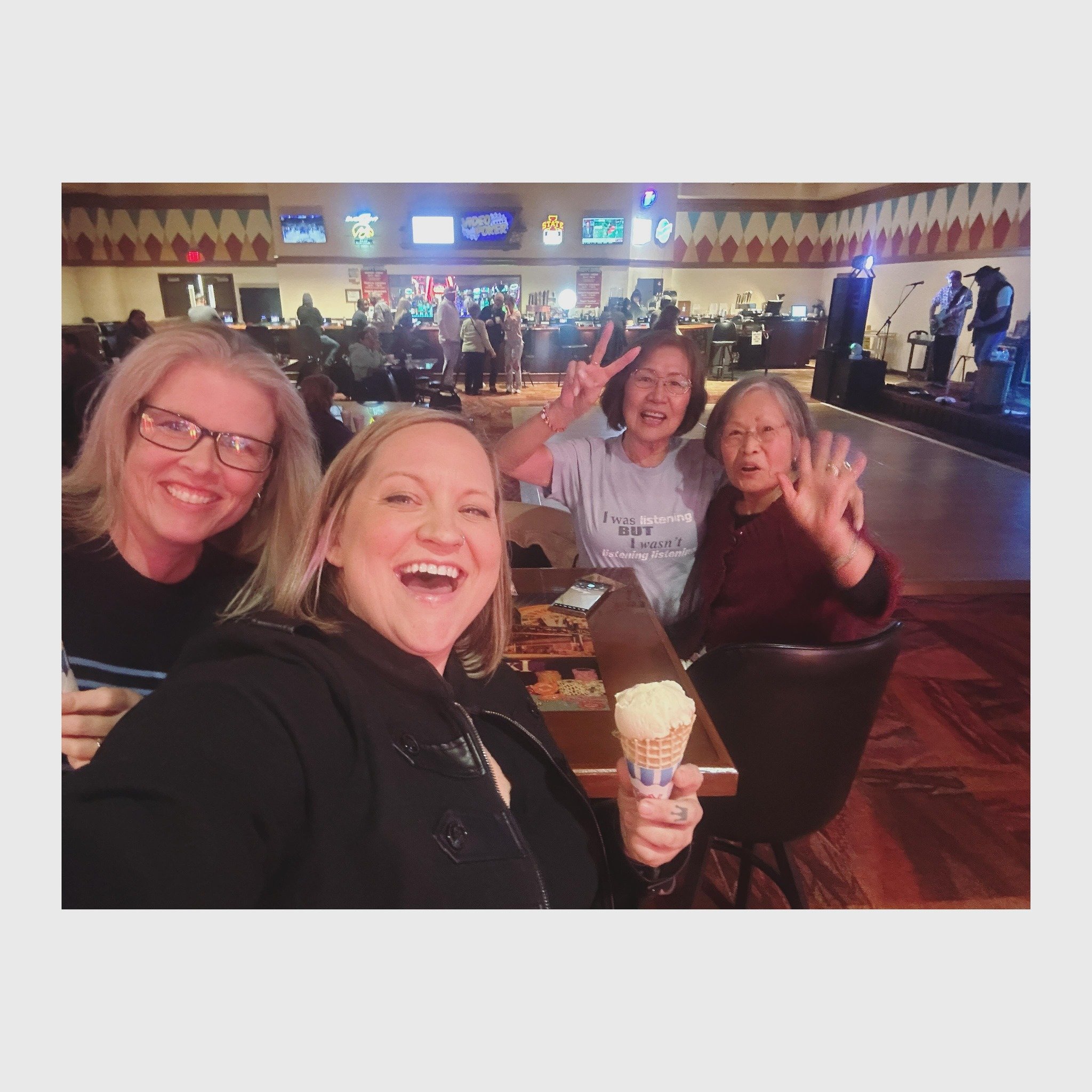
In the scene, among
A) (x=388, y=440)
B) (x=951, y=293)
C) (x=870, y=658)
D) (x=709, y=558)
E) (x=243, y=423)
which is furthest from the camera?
(x=951, y=293)

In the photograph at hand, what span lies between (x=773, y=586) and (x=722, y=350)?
0.86 metres

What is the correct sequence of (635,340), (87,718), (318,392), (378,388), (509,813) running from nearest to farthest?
(509,813), (87,718), (318,392), (378,388), (635,340)

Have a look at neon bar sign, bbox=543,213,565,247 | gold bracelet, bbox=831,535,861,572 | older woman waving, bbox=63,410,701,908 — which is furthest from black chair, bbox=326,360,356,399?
gold bracelet, bbox=831,535,861,572

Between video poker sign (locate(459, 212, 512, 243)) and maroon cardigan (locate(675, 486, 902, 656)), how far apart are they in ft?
3.46

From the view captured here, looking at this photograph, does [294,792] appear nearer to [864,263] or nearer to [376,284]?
[376,284]

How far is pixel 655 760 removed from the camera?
1082 millimetres

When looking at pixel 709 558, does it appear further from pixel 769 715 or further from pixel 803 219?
pixel 803 219

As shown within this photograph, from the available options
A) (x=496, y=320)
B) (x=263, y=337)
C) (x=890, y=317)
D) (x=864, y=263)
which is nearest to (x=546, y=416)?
(x=496, y=320)

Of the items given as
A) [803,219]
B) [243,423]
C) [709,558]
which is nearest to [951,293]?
[803,219]

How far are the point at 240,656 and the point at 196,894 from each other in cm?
31

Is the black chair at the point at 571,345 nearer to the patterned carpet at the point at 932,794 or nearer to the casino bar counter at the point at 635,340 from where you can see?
the casino bar counter at the point at 635,340

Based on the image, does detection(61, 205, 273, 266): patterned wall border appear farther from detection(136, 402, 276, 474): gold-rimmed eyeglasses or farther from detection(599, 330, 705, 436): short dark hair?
detection(599, 330, 705, 436): short dark hair

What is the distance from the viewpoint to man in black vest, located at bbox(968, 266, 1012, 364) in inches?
79.8
